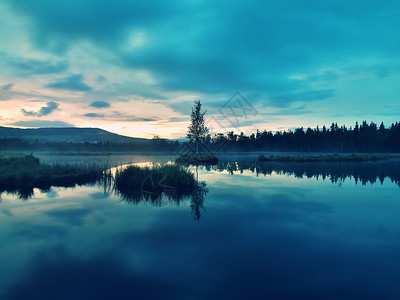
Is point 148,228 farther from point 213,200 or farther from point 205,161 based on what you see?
point 205,161

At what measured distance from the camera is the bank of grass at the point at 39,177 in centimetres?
1370

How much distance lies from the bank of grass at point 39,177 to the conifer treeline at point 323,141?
6530 cm

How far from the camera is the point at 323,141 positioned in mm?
103438

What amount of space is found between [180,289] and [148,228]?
326cm

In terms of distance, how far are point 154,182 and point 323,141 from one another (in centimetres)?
10785

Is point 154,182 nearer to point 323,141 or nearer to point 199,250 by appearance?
point 199,250

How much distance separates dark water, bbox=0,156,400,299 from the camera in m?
4.15

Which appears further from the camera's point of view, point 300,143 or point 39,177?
point 300,143

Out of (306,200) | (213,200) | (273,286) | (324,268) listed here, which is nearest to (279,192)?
(306,200)

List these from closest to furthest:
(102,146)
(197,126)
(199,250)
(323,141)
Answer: (199,250) < (197,126) < (323,141) < (102,146)

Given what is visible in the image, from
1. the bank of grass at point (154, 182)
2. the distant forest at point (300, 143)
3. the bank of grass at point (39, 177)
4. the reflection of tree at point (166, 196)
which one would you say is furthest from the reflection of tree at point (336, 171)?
the distant forest at point (300, 143)

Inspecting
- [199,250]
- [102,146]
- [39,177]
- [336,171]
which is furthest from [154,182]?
[102,146]

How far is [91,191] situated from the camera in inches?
514

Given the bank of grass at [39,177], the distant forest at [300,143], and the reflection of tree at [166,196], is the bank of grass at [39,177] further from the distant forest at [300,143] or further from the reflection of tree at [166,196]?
the distant forest at [300,143]
